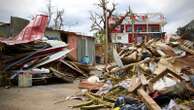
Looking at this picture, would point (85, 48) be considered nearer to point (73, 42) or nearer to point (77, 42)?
point (77, 42)

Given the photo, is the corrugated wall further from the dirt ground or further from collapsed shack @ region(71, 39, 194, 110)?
collapsed shack @ region(71, 39, 194, 110)

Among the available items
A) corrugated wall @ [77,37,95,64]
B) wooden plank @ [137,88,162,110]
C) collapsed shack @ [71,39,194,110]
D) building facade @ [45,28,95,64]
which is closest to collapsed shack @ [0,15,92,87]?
collapsed shack @ [71,39,194,110]

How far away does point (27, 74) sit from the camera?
519 inches

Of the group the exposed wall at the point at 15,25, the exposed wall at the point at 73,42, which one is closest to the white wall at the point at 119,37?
the exposed wall at the point at 73,42

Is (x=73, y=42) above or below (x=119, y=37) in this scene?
below

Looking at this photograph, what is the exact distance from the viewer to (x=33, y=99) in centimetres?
988

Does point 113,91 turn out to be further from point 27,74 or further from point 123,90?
point 27,74

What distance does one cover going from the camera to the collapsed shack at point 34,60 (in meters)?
13.5

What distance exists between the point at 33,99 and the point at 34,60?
16.6ft

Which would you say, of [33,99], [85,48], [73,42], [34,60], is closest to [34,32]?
[34,60]

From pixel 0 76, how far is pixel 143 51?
267 inches

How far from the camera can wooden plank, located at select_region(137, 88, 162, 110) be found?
693 cm

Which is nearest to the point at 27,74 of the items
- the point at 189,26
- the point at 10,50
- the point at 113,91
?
the point at 10,50

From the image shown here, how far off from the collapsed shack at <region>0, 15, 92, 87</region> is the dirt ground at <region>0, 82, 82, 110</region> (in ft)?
3.85
